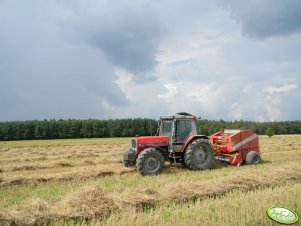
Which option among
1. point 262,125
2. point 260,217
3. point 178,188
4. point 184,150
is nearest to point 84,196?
point 178,188

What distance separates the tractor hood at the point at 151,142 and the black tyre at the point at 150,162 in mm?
433

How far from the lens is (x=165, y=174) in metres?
10.1

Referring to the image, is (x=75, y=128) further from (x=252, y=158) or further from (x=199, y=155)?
(x=199, y=155)

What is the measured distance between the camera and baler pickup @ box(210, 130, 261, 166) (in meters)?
11.9

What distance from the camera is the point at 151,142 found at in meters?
10.5

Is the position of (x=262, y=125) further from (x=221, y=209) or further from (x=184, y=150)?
(x=221, y=209)

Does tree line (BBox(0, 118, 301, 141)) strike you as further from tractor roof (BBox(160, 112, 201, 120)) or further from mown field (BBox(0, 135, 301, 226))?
mown field (BBox(0, 135, 301, 226))

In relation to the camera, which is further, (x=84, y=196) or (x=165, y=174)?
(x=165, y=174)

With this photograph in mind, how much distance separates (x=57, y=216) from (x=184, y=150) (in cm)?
608

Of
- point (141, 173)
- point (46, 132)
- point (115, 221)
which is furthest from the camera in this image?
point (46, 132)

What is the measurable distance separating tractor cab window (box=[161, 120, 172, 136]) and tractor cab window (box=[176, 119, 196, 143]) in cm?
28

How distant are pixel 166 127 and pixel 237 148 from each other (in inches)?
115

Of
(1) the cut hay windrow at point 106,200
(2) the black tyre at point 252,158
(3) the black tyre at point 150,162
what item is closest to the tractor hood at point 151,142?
(3) the black tyre at point 150,162

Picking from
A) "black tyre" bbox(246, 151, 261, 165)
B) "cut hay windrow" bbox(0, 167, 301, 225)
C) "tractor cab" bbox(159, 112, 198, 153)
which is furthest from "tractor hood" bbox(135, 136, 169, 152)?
"black tyre" bbox(246, 151, 261, 165)
